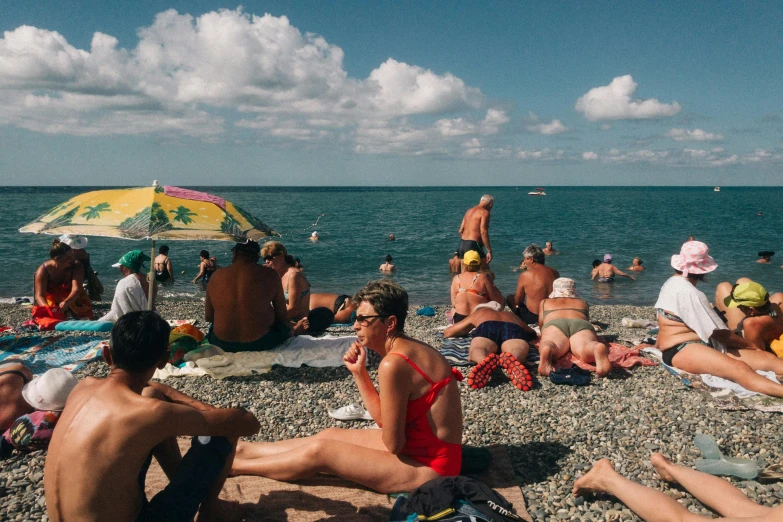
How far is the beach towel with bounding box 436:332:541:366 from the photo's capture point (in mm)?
6146

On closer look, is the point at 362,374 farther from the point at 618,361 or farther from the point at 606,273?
the point at 606,273

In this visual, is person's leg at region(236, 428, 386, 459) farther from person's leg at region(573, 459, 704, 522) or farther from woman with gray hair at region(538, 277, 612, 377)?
woman with gray hair at region(538, 277, 612, 377)

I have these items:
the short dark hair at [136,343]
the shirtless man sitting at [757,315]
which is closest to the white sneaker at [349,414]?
the short dark hair at [136,343]

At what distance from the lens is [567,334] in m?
6.11

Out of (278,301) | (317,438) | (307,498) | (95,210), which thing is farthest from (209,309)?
(307,498)

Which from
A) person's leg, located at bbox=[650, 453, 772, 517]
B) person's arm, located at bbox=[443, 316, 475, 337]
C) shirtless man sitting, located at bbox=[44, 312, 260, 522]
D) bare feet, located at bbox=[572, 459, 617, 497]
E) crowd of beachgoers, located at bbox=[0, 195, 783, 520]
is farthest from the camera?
person's arm, located at bbox=[443, 316, 475, 337]

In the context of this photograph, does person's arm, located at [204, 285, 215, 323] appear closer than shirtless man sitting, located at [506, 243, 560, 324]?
Yes

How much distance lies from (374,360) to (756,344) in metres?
4.04

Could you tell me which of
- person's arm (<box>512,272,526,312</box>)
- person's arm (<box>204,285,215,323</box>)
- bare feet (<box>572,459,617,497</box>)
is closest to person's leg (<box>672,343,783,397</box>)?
bare feet (<box>572,459,617,497</box>)

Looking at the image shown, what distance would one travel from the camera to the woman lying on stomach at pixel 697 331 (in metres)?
5.38

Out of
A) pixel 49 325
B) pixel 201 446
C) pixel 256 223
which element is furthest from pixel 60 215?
pixel 49 325

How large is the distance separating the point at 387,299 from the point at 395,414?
649mm

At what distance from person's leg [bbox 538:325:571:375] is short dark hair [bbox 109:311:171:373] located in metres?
4.19

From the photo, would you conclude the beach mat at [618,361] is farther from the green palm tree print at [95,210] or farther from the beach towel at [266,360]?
the green palm tree print at [95,210]
